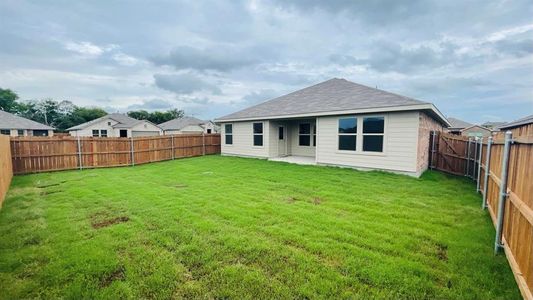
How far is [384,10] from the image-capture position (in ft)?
37.9

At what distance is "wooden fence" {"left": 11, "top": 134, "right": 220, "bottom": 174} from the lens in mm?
10398

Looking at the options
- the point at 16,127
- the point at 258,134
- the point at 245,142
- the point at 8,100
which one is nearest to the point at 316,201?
the point at 258,134

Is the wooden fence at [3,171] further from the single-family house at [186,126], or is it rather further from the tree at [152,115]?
the tree at [152,115]

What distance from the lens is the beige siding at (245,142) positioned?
553 inches

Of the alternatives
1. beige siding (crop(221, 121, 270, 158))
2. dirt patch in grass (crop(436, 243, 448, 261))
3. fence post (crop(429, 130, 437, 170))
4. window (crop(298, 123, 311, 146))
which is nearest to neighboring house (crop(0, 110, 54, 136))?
beige siding (crop(221, 121, 270, 158))

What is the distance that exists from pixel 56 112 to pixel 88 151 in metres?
60.9

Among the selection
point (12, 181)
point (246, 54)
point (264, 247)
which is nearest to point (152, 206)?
point (264, 247)

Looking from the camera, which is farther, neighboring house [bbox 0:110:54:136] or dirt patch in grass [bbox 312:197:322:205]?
neighboring house [bbox 0:110:54:136]

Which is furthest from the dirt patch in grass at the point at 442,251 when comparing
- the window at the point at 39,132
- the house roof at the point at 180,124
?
the window at the point at 39,132

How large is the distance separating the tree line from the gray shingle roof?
1973 inches

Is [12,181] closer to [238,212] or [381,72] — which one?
[238,212]

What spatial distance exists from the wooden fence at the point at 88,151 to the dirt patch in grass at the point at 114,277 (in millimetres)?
11503

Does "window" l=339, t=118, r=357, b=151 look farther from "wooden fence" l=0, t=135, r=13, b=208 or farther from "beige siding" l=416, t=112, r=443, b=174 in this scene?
"wooden fence" l=0, t=135, r=13, b=208

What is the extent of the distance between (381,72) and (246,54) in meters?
14.8
